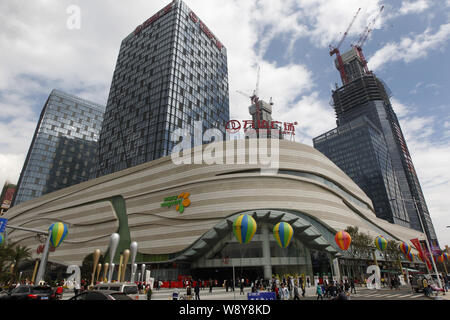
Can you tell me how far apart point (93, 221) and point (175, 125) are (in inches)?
1385

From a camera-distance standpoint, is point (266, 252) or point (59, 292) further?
point (266, 252)

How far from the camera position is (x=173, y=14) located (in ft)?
312

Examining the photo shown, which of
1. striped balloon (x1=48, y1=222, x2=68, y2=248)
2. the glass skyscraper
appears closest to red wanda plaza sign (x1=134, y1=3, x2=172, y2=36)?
striped balloon (x1=48, y1=222, x2=68, y2=248)

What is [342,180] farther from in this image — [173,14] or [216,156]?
[173,14]

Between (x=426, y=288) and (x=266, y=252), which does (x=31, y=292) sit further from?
(x=426, y=288)

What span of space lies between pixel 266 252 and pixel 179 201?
64.1 feet

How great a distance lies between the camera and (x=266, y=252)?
43.7 m

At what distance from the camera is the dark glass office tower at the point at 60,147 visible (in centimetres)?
11581

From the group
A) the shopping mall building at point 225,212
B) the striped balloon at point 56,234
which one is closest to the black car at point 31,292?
the striped balloon at point 56,234

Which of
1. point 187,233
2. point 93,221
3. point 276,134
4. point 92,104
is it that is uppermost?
point 92,104

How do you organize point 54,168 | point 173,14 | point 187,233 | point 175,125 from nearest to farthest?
point 187,233 < point 175,125 < point 173,14 < point 54,168

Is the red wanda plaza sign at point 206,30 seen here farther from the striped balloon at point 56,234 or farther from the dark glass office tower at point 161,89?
the striped balloon at point 56,234

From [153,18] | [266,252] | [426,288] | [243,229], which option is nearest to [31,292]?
[243,229]
